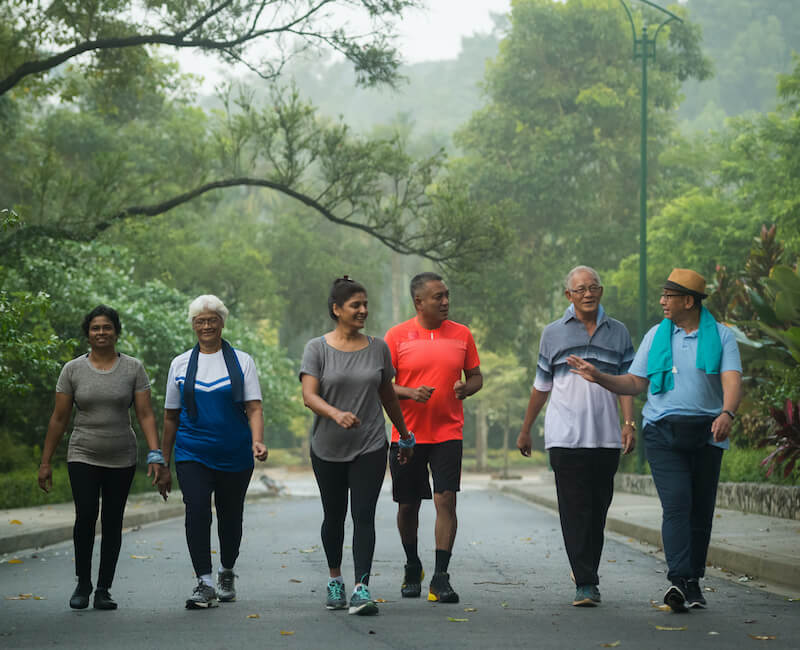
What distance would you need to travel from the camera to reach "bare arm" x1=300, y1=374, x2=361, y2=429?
7.07m

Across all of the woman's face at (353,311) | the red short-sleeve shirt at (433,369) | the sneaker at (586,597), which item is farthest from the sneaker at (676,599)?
the woman's face at (353,311)

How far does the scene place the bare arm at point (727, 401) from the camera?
24.2 feet

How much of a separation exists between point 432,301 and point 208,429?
1718mm

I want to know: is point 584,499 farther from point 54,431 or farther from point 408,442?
point 54,431

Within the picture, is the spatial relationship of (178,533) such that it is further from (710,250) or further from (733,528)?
(710,250)

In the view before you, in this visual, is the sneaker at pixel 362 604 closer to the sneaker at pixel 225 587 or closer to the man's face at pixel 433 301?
the sneaker at pixel 225 587

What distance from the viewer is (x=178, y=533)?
15.3 metres

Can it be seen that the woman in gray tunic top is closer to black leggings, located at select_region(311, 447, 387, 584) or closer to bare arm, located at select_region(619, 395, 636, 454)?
black leggings, located at select_region(311, 447, 387, 584)

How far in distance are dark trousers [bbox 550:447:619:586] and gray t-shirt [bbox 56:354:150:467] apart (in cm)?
274

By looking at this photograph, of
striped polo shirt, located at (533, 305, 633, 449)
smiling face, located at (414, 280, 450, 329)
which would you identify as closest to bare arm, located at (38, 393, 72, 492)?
smiling face, located at (414, 280, 450, 329)

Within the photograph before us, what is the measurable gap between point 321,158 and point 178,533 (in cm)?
757

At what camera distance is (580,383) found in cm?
797

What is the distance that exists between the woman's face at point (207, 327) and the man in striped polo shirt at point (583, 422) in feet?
6.71

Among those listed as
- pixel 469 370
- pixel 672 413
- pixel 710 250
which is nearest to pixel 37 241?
pixel 469 370
